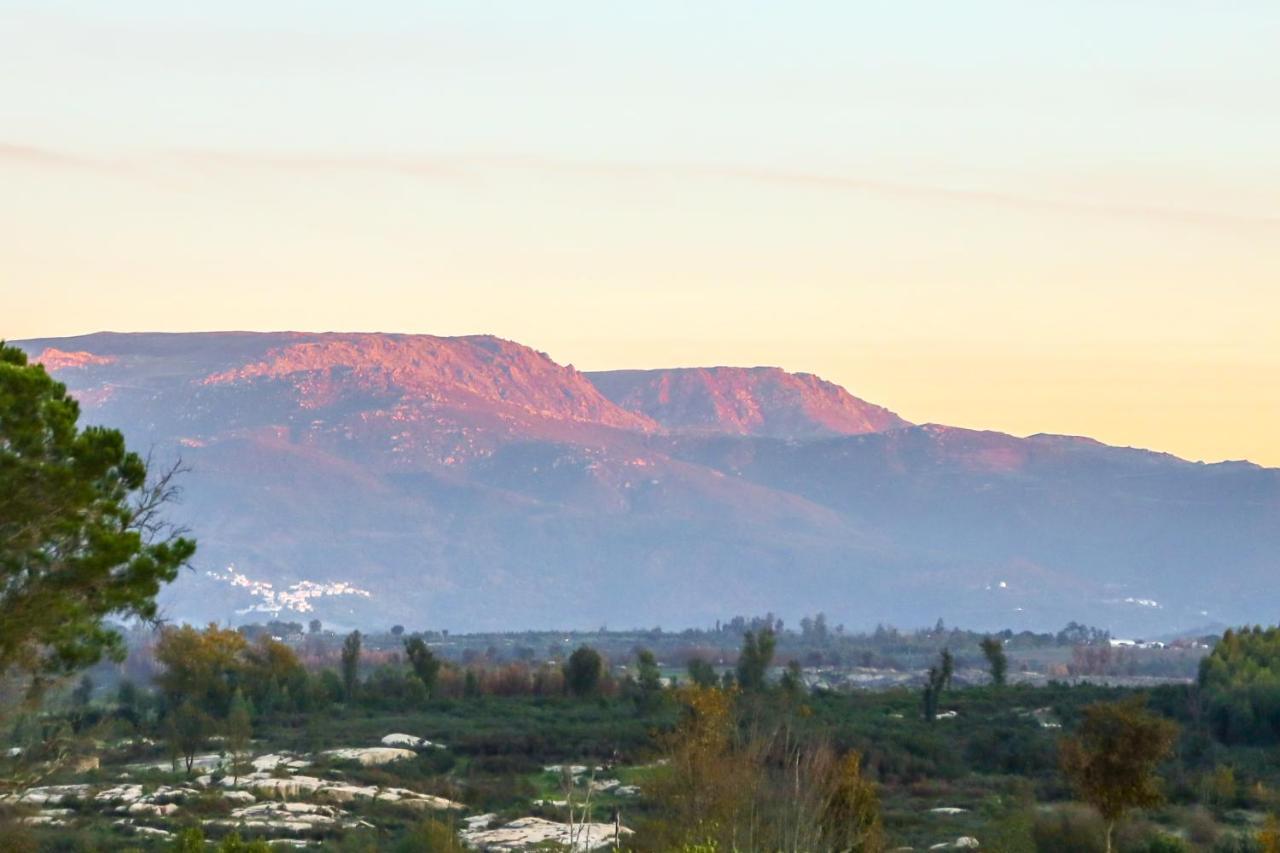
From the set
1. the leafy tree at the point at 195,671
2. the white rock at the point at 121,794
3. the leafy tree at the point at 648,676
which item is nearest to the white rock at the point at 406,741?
the leafy tree at the point at 195,671

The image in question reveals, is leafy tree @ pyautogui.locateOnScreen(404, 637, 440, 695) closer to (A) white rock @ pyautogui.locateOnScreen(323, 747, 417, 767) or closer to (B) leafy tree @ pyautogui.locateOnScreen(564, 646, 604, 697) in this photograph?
(B) leafy tree @ pyautogui.locateOnScreen(564, 646, 604, 697)

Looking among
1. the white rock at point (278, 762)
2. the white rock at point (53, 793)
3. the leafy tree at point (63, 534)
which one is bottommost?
the white rock at point (53, 793)

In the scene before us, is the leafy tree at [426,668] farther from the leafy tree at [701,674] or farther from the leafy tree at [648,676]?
the leafy tree at [701,674]

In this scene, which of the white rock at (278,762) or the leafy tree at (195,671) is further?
the leafy tree at (195,671)

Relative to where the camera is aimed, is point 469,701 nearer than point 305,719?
No

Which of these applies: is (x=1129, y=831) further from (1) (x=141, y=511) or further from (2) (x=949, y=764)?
(1) (x=141, y=511)

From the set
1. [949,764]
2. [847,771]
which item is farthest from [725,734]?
[949,764]
